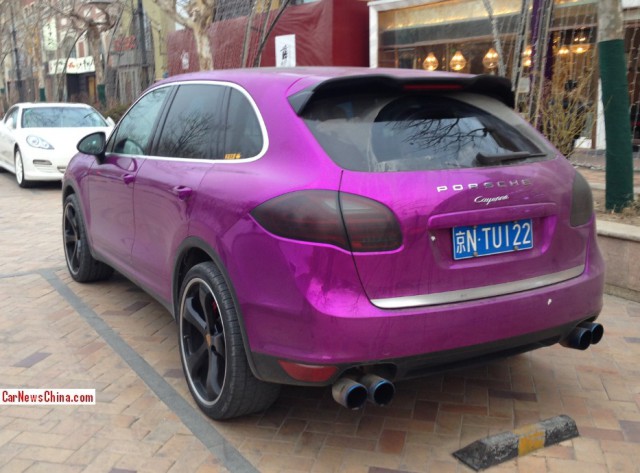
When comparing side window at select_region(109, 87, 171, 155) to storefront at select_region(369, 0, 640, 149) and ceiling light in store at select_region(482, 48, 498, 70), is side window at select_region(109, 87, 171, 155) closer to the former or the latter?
storefront at select_region(369, 0, 640, 149)

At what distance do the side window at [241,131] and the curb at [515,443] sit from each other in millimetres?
1615

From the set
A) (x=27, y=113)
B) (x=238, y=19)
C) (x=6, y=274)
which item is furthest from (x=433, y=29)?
(x=6, y=274)

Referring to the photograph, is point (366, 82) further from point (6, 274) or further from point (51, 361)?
point (6, 274)

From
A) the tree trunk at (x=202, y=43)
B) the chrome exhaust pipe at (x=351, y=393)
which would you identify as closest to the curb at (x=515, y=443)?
the chrome exhaust pipe at (x=351, y=393)

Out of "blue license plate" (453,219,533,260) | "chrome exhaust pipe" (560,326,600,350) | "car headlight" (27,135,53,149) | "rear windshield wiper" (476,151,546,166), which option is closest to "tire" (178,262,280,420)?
"blue license plate" (453,219,533,260)

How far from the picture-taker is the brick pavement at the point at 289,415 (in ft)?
9.28

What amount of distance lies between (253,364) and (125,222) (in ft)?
6.12

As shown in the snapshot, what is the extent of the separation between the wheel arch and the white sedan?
8.47 m

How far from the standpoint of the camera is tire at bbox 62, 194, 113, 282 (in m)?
5.28

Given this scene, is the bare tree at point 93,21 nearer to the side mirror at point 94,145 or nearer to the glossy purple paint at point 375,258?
the side mirror at point 94,145

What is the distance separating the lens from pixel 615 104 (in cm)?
578

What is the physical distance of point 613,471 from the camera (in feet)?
8.95

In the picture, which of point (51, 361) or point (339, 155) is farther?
point (51, 361)

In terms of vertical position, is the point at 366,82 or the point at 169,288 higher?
the point at 366,82
